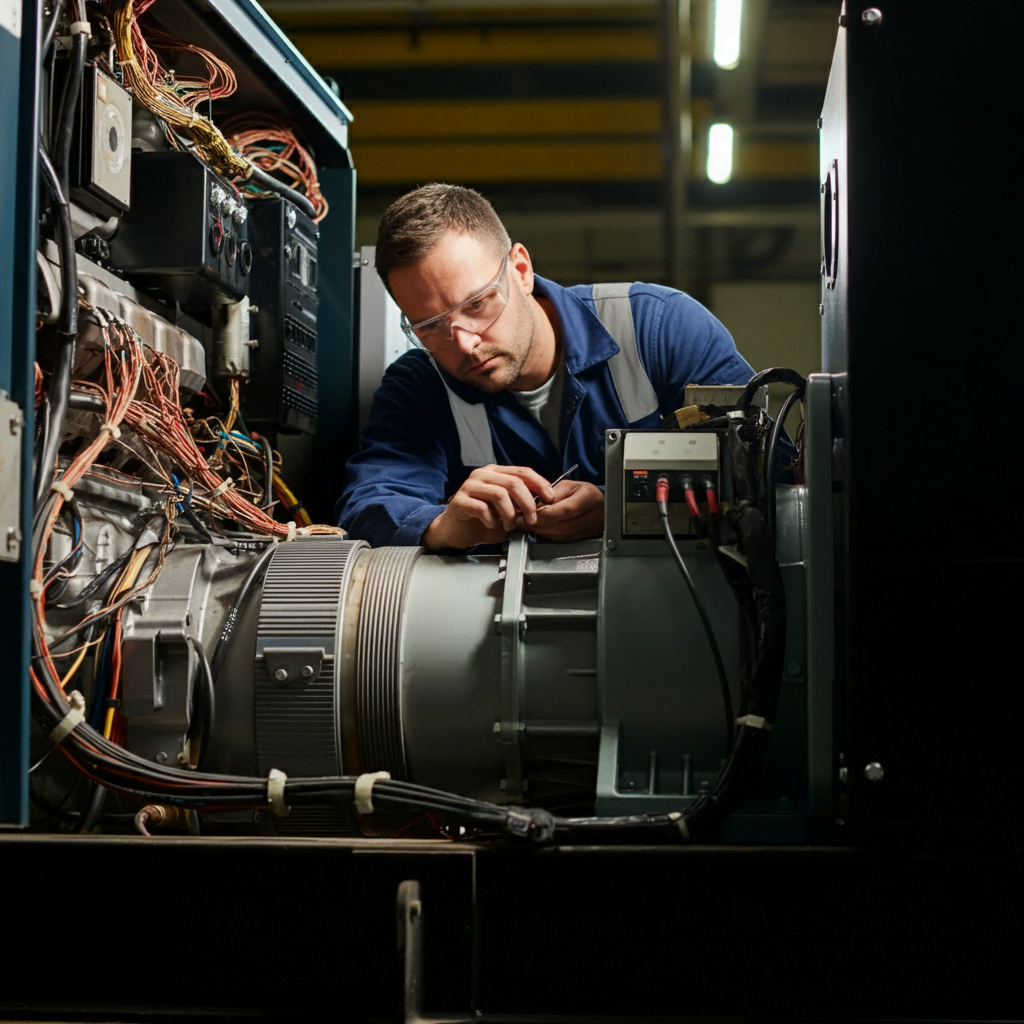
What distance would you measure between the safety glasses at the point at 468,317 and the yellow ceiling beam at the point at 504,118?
3572mm

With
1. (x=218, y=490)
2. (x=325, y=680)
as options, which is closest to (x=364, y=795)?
(x=325, y=680)

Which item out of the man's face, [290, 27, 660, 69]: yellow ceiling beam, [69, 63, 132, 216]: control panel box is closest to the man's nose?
the man's face

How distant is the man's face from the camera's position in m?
2.04

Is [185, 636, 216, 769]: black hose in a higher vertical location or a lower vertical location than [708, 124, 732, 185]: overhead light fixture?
Result: lower

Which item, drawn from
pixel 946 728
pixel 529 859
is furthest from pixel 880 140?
pixel 529 859

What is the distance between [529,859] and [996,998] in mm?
501

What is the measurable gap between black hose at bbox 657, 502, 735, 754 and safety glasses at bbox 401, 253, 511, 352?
812mm

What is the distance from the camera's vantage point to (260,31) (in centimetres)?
228

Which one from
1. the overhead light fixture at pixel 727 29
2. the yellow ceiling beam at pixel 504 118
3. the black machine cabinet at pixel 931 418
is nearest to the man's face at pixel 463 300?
the black machine cabinet at pixel 931 418

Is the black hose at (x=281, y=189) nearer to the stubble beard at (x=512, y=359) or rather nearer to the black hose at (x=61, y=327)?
the stubble beard at (x=512, y=359)

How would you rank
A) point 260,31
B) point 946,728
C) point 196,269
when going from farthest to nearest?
point 260,31 < point 196,269 < point 946,728

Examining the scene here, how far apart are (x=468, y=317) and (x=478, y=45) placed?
3.57 meters

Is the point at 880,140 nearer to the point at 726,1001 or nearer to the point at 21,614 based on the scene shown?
the point at 726,1001

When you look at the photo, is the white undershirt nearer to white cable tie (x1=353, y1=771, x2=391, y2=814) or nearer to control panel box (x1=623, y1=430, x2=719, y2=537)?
control panel box (x1=623, y1=430, x2=719, y2=537)
